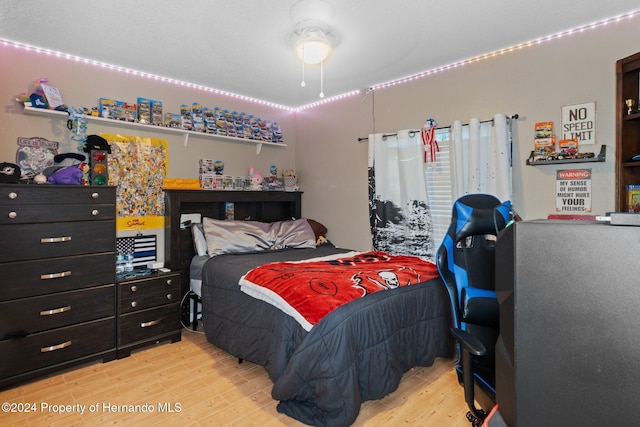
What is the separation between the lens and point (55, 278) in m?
2.51

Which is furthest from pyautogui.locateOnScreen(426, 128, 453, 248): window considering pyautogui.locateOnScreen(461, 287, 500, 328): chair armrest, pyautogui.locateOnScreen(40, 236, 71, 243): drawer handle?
pyautogui.locateOnScreen(40, 236, 71, 243): drawer handle

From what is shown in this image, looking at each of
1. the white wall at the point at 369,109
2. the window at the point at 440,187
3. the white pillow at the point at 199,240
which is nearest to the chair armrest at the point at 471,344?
the white wall at the point at 369,109

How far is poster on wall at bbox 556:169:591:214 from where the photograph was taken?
2.52m

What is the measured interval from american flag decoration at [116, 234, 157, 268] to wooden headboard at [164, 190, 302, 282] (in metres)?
0.13

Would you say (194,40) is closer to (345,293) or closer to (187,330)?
(345,293)

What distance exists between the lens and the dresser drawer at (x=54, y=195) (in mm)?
2336

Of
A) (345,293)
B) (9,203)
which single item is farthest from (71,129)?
(345,293)

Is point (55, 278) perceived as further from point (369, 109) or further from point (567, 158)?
point (567, 158)

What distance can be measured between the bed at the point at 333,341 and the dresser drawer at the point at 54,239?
2.99 feet

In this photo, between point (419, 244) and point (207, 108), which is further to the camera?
point (207, 108)

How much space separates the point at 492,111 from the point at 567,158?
2.34ft

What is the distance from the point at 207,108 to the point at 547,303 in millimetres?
3757

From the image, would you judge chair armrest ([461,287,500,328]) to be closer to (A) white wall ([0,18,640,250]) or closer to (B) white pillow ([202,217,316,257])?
(A) white wall ([0,18,640,250])

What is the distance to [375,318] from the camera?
2.12 m
